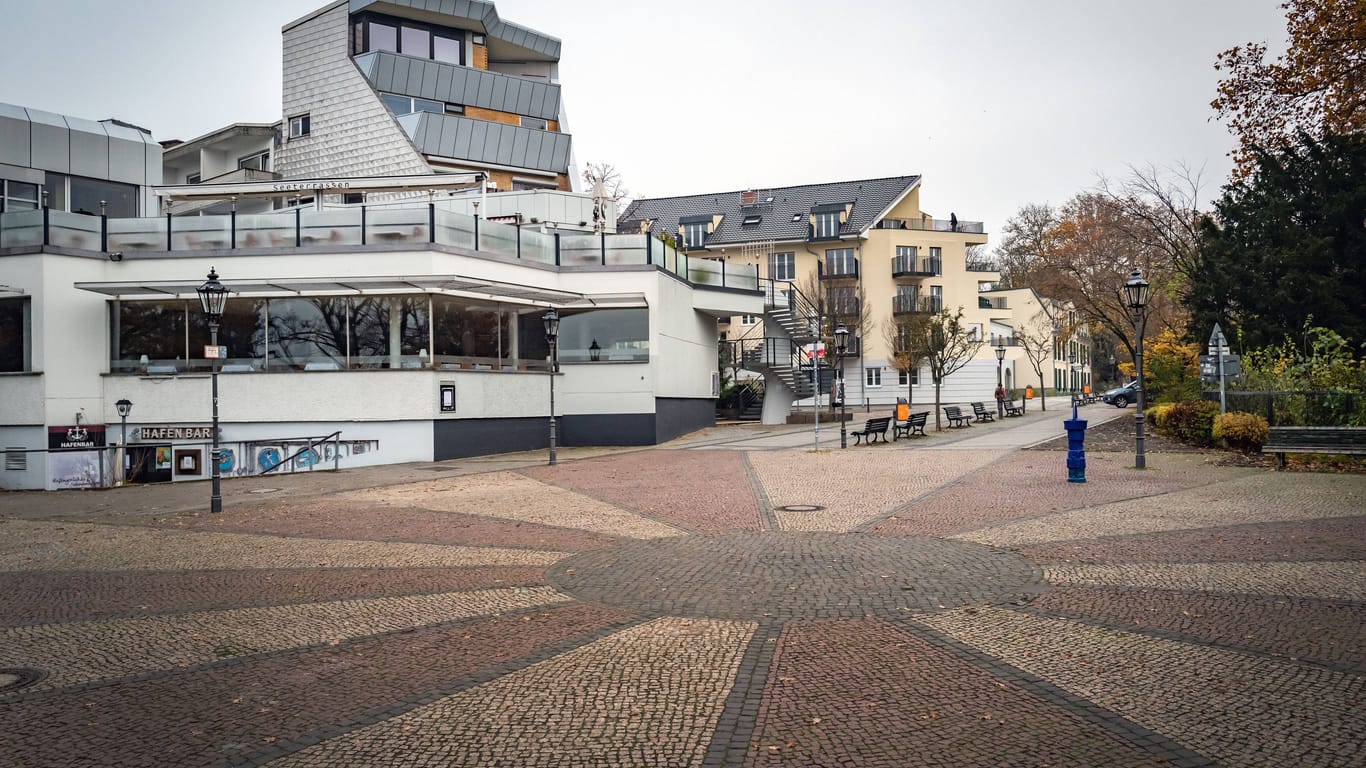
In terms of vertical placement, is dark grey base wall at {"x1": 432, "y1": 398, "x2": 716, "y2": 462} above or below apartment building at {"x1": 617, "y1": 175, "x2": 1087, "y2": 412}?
below

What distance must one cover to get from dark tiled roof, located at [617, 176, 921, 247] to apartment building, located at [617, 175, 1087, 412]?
0.07 meters

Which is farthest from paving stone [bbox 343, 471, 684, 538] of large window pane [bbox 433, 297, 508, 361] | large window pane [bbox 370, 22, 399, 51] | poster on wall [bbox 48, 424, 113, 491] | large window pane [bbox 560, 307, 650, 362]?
large window pane [bbox 370, 22, 399, 51]

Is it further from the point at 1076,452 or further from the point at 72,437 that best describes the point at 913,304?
the point at 72,437

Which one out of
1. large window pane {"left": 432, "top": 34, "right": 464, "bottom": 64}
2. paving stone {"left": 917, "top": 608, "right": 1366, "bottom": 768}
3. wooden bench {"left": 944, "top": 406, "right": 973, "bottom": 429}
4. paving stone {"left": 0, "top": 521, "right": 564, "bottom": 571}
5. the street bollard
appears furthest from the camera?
large window pane {"left": 432, "top": 34, "right": 464, "bottom": 64}

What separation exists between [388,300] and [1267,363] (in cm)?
2270

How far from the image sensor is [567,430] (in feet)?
90.0

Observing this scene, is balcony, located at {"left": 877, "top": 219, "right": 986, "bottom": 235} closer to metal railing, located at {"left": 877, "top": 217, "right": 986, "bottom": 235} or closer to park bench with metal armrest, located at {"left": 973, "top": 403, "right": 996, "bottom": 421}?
metal railing, located at {"left": 877, "top": 217, "right": 986, "bottom": 235}

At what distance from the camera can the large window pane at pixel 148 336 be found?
23.3 meters

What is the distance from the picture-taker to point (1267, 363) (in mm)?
22984

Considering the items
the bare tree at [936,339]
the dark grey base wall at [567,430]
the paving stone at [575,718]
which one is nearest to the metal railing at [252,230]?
the dark grey base wall at [567,430]

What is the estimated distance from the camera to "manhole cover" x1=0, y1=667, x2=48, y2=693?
225 inches

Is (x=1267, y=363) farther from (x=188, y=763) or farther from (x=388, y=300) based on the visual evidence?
(x=188, y=763)

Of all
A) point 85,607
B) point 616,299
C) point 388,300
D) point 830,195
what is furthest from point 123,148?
point 830,195

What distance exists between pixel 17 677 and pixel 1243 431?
2081 centimetres
